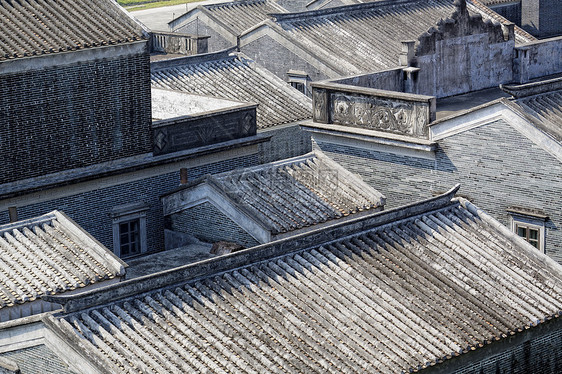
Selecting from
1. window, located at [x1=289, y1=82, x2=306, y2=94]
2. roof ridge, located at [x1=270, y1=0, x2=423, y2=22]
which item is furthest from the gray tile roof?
window, located at [x1=289, y1=82, x2=306, y2=94]

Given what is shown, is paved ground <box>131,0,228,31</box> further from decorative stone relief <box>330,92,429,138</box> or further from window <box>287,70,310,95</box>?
decorative stone relief <box>330,92,429,138</box>

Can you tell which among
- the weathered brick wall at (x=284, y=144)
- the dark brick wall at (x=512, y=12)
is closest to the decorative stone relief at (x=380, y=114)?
the weathered brick wall at (x=284, y=144)

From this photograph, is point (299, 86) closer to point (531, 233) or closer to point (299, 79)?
point (299, 79)

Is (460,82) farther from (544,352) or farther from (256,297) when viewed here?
(256,297)

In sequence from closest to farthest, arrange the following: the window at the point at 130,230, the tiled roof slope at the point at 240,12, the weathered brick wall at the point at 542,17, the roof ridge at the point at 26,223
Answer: the roof ridge at the point at 26,223
the window at the point at 130,230
the tiled roof slope at the point at 240,12
the weathered brick wall at the point at 542,17

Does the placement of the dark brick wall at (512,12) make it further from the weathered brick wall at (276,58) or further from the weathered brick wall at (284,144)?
the weathered brick wall at (284,144)

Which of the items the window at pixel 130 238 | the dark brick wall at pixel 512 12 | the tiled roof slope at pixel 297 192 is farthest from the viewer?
the dark brick wall at pixel 512 12

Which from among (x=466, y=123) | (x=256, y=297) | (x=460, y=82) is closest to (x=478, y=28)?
(x=460, y=82)

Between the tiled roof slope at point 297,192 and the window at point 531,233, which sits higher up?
the tiled roof slope at point 297,192
